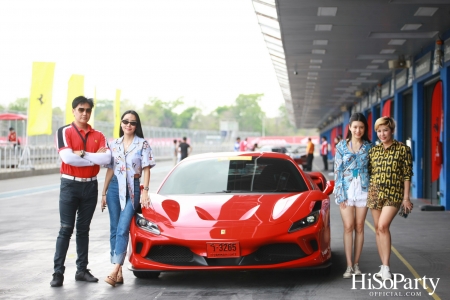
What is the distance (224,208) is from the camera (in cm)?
695

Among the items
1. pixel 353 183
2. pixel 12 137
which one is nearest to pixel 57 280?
pixel 353 183

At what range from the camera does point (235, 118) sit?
629 feet

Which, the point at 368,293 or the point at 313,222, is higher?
the point at 313,222

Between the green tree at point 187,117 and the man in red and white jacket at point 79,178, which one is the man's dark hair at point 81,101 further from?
the green tree at point 187,117

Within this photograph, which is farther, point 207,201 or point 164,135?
point 164,135

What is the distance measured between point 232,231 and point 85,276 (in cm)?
160

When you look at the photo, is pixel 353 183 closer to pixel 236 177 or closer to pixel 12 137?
pixel 236 177

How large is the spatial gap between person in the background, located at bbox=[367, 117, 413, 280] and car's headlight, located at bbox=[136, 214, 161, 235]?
2072 millimetres

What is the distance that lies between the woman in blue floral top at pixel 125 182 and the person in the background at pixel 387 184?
86.8 inches

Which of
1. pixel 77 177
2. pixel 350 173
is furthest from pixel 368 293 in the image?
pixel 77 177

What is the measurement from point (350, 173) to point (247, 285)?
1526 millimetres

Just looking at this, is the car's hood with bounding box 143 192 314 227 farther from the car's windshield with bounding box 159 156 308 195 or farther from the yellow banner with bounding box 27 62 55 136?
the yellow banner with bounding box 27 62 55 136

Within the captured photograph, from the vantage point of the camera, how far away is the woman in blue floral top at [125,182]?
22.7 ft

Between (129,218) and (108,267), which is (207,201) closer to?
(129,218)
